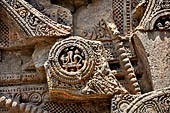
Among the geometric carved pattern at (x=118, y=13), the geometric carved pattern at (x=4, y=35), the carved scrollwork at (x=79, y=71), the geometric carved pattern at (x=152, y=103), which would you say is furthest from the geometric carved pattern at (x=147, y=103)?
the geometric carved pattern at (x=4, y=35)

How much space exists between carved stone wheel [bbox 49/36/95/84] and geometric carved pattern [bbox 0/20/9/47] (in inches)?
26.8

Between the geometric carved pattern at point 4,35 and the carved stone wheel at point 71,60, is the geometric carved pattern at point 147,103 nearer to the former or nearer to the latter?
the carved stone wheel at point 71,60

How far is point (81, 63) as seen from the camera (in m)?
4.20

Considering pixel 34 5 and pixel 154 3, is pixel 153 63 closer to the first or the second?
pixel 154 3

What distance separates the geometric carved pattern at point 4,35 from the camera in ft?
15.2

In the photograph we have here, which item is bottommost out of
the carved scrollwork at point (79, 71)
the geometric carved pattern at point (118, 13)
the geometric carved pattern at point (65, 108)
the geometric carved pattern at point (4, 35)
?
the geometric carved pattern at point (65, 108)

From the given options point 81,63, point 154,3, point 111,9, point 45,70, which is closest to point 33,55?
point 45,70

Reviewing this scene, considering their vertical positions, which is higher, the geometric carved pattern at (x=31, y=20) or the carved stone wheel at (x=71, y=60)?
the geometric carved pattern at (x=31, y=20)

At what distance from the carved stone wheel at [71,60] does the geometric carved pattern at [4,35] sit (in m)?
0.68

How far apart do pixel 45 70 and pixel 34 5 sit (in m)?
0.90

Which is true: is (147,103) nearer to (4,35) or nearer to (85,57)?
(85,57)

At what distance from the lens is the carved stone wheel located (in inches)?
163

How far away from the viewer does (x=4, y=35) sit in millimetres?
4684

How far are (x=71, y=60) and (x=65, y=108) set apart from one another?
52cm
